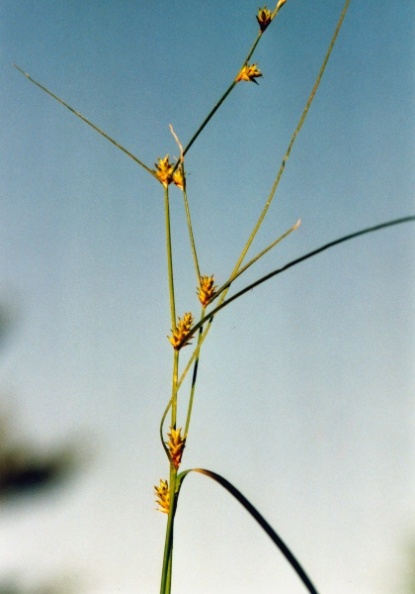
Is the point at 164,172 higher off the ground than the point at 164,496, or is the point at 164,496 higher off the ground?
the point at 164,172

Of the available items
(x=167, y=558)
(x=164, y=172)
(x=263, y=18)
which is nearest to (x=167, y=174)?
(x=164, y=172)

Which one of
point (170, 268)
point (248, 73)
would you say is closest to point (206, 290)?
point (170, 268)

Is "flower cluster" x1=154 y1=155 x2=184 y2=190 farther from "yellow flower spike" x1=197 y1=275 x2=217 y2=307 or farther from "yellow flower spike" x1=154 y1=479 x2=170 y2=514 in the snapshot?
"yellow flower spike" x1=154 y1=479 x2=170 y2=514

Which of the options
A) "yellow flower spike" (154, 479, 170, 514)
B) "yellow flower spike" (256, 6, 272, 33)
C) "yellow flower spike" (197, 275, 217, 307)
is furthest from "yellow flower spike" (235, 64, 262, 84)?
"yellow flower spike" (154, 479, 170, 514)

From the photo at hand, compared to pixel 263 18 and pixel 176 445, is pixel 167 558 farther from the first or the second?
pixel 263 18

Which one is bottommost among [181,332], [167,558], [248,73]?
[167,558]

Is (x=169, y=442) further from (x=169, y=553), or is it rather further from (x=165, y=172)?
(x=165, y=172)
